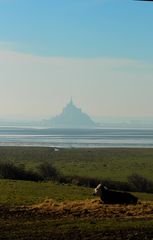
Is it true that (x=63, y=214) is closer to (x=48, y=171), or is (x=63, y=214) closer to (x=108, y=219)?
(x=108, y=219)

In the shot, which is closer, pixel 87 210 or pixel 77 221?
pixel 77 221

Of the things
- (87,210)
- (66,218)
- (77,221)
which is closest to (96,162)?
(87,210)

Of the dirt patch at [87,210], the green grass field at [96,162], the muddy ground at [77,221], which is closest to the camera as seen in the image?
the muddy ground at [77,221]

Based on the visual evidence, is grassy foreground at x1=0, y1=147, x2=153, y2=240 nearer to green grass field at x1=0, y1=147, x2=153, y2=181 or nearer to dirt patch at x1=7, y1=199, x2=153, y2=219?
dirt patch at x1=7, y1=199, x2=153, y2=219

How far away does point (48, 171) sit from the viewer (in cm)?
5288

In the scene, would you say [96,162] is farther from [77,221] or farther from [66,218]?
[77,221]

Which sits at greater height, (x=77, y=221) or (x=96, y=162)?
(x=77, y=221)

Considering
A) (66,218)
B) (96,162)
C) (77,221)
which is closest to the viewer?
(77,221)

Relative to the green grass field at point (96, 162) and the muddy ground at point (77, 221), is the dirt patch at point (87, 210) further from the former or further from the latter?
the green grass field at point (96, 162)

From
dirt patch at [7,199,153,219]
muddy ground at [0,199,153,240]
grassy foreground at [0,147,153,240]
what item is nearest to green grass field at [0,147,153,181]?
grassy foreground at [0,147,153,240]

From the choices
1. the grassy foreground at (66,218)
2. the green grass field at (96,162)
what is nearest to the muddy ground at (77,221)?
the grassy foreground at (66,218)

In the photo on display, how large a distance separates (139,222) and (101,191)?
548cm

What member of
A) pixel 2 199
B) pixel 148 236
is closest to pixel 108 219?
pixel 148 236

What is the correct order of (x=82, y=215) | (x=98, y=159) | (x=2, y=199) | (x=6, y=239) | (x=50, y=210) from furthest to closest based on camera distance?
(x=98, y=159) < (x=2, y=199) < (x=50, y=210) < (x=82, y=215) < (x=6, y=239)
